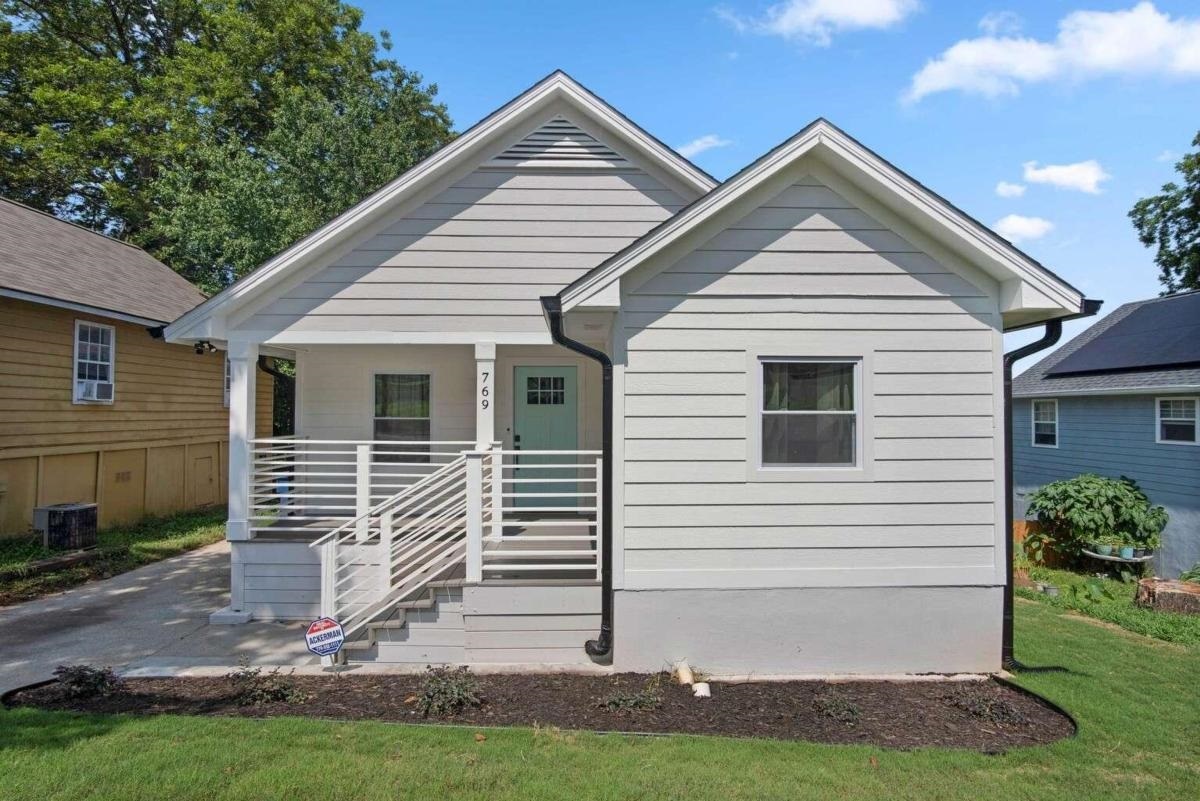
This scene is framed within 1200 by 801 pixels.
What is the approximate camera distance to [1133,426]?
13.4m

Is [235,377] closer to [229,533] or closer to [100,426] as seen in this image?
[229,533]

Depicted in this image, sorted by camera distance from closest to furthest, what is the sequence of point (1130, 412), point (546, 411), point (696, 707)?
point (696, 707) → point (546, 411) → point (1130, 412)

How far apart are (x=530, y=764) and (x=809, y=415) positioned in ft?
11.4

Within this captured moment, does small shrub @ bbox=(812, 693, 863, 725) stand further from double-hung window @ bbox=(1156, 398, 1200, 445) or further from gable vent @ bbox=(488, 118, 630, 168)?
double-hung window @ bbox=(1156, 398, 1200, 445)

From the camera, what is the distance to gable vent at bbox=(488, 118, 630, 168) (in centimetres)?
796

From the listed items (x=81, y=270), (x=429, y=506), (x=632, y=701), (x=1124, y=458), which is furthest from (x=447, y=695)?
(x=1124, y=458)

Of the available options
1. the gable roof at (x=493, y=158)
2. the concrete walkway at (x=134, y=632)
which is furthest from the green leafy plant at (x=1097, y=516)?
the concrete walkway at (x=134, y=632)

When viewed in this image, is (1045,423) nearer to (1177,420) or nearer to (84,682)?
(1177,420)

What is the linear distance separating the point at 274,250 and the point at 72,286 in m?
6.37

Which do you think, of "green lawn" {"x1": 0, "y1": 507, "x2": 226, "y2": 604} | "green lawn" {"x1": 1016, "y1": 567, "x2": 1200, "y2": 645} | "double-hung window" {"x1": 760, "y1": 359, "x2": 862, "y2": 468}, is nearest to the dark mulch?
"double-hung window" {"x1": 760, "y1": 359, "x2": 862, "y2": 468}

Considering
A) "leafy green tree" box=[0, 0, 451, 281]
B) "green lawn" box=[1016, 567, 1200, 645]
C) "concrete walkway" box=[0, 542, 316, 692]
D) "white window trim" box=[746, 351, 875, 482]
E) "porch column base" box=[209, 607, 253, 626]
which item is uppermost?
"leafy green tree" box=[0, 0, 451, 281]

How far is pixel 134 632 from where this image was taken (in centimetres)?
681

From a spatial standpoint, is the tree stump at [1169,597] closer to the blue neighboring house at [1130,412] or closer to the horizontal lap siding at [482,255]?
the blue neighboring house at [1130,412]

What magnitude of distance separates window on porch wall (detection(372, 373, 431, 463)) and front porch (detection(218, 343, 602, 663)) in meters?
0.02
